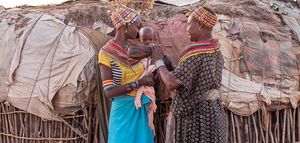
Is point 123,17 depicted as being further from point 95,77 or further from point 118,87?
point 95,77

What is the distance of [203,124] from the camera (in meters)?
3.24

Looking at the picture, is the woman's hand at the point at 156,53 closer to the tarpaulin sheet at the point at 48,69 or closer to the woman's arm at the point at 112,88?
the woman's arm at the point at 112,88

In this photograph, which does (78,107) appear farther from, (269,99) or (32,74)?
(269,99)

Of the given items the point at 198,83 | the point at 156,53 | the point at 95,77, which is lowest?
the point at 95,77

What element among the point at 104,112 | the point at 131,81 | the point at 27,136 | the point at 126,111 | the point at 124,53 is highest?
the point at 124,53

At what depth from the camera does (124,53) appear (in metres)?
3.78

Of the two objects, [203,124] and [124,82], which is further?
[124,82]

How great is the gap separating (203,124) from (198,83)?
1.04 ft

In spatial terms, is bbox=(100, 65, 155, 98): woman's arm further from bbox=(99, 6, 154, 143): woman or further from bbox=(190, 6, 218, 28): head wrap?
bbox=(190, 6, 218, 28): head wrap

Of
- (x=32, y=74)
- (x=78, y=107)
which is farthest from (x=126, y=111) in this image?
(x=32, y=74)

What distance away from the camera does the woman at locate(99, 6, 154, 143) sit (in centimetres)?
368

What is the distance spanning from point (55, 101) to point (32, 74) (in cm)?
42

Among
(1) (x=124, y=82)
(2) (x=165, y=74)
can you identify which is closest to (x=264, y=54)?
(1) (x=124, y=82)

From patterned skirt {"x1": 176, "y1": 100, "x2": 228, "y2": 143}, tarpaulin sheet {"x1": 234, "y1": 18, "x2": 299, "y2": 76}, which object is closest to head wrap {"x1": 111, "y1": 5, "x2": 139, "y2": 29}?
patterned skirt {"x1": 176, "y1": 100, "x2": 228, "y2": 143}
